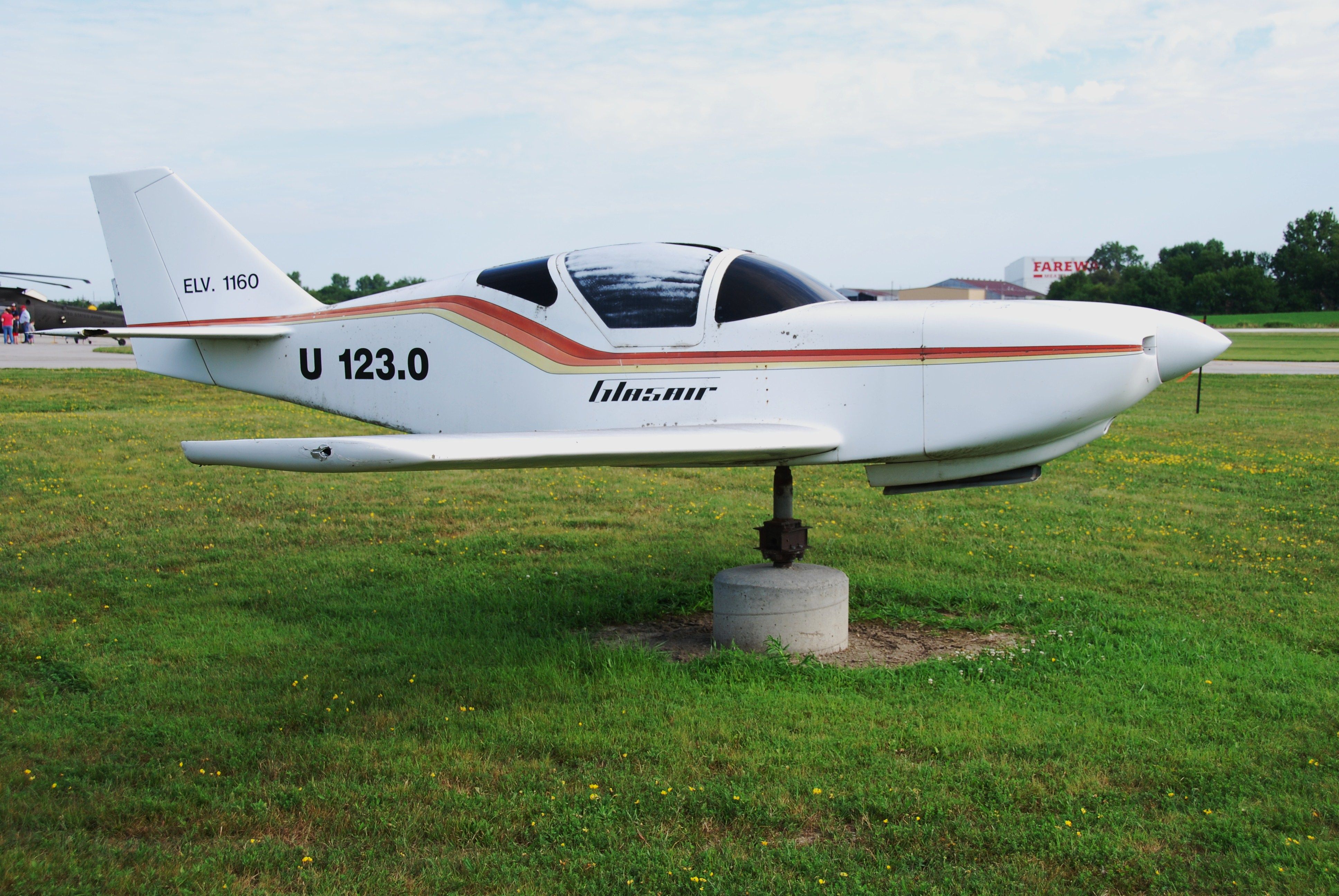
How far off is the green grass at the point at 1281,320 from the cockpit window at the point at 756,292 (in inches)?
2345

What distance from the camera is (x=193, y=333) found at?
22.4 ft

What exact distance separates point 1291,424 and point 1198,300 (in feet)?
182

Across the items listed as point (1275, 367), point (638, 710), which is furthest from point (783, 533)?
point (1275, 367)

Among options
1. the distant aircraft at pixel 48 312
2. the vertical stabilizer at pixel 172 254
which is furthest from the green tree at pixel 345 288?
the vertical stabilizer at pixel 172 254

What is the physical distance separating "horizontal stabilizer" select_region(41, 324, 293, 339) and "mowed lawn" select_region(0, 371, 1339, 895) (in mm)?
1966

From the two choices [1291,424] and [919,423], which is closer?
[919,423]

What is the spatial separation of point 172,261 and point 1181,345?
23.3 feet

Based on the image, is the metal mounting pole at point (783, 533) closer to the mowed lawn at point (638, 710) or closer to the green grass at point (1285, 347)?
the mowed lawn at point (638, 710)

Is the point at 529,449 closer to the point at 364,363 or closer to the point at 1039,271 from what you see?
the point at 364,363

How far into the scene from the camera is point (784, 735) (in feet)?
15.6

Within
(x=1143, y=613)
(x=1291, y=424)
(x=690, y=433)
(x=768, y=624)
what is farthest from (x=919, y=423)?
(x=1291, y=424)

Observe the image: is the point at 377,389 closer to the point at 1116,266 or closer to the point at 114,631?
the point at 114,631

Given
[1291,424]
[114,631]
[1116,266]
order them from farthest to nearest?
[1116,266]
[1291,424]
[114,631]

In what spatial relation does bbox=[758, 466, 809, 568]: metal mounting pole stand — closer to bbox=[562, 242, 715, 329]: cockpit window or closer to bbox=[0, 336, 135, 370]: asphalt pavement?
bbox=[562, 242, 715, 329]: cockpit window
